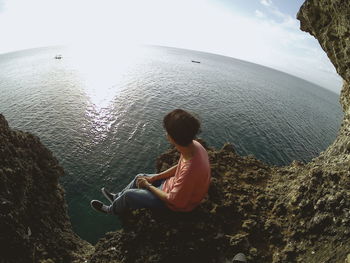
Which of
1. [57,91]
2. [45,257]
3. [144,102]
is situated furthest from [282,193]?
[57,91]

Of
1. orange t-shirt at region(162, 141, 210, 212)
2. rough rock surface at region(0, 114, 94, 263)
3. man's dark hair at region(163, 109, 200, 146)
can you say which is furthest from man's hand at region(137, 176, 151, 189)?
rough rock surface at region(0, 114, 94, 263)

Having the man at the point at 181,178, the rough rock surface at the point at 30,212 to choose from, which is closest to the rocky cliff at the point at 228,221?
the rough rock surface at the point at 30,212

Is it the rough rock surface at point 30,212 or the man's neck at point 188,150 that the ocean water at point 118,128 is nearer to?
the rough rock surface at point 30,212

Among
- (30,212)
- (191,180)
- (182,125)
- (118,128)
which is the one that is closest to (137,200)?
(191,180)

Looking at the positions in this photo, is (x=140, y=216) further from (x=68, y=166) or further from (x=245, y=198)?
(x=68, y=166)

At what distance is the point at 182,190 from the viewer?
17.6 ft

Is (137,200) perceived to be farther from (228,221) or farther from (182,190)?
(228,221)

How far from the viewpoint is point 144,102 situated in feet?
174

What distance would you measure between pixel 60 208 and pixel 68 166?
1217cm

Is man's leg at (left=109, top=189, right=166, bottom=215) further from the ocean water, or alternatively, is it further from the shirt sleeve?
the ocean water

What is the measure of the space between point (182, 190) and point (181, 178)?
0.38 m

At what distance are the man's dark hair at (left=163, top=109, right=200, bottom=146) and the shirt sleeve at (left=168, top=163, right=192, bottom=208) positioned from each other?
2.29 ft

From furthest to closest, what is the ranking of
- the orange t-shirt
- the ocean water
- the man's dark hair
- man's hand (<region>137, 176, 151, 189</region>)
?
the ocean water < man's hand (<region>137, 176, 151, 189</region>) < the orange t-shirt < the man's dark hair

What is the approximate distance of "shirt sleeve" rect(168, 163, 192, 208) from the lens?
5169 mm
